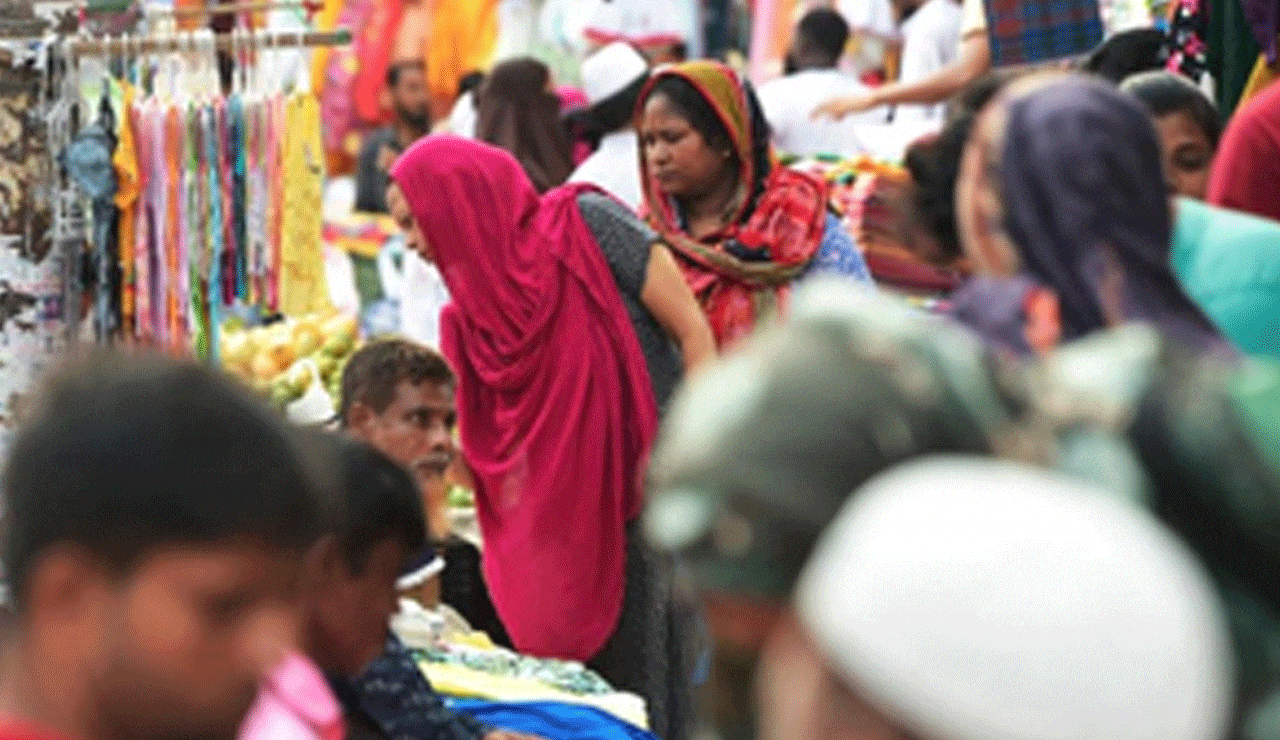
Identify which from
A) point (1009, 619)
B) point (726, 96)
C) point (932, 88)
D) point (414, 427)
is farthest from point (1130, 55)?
point (1009, 619)

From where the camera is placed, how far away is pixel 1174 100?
5.00m

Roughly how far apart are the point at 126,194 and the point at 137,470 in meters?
4.20

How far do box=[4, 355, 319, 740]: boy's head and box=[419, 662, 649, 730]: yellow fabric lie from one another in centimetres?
248

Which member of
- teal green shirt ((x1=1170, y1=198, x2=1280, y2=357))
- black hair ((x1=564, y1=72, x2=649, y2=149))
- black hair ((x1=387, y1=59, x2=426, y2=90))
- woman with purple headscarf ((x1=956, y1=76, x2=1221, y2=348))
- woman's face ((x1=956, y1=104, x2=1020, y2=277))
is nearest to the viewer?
woman with purple headscarf ((x1=956, y1=76, x2=1221, y2=348))

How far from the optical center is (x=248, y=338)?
8.66 meters

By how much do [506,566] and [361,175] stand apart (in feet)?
22.2

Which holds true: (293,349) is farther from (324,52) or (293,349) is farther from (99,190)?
(324,52)

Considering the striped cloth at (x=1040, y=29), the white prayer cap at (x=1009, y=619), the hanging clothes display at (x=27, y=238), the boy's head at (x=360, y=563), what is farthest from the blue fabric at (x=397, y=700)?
the striped cloth at (x=1040, y=29)

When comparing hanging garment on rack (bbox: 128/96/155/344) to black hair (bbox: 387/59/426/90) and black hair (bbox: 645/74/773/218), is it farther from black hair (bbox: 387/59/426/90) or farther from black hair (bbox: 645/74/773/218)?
black hair (bbox: 387/59/426/90)

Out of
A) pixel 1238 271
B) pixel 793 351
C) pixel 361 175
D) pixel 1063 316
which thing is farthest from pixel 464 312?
pixel 361 175

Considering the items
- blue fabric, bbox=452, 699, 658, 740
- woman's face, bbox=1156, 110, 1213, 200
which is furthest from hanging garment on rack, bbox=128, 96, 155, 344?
woman's face, bbox=1156, 110, 1213, 200

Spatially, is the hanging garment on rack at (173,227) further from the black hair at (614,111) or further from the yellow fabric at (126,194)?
the black hair at (614,111)

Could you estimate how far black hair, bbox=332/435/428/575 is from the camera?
3.80 metres

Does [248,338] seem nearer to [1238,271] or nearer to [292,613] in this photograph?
[1238,271]
